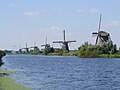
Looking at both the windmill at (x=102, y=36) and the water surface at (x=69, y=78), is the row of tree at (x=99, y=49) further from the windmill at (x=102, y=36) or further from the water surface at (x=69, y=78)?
the water surface at (x=69, y=78)

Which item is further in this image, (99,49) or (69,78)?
(99,49)

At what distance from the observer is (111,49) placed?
424 ft

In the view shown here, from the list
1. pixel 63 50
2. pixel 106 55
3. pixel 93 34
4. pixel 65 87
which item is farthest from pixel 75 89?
pixel 63 50

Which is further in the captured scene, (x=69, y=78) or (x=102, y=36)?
(x=102, y=36)

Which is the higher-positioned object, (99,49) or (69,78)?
(99,49)

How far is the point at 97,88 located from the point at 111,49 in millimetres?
95930

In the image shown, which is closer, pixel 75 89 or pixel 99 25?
pixel 75 89

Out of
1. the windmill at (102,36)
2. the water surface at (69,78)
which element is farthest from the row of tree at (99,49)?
the water surface at (69,78)

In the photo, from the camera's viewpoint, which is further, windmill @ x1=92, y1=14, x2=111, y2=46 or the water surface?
windmill @ x1=92, y1=14, x2=111, y2=46

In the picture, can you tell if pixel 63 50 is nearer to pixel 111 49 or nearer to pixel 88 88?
pixel 111 49

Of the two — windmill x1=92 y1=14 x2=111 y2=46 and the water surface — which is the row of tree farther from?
the water surface

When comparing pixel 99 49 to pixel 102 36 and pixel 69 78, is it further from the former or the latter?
pixel 69 78

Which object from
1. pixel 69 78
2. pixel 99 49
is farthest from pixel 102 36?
pixel 69 78

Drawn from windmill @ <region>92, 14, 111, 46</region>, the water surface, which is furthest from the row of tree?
the water surface
